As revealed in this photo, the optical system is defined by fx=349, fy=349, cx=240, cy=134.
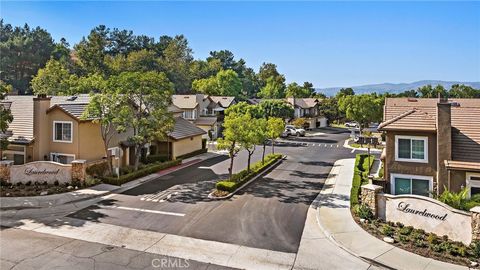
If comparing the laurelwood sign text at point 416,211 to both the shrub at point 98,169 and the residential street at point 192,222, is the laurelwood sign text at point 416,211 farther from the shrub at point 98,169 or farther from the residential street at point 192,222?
the shrub at point 98,169

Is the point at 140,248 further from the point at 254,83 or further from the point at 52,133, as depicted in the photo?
the point at 254,83

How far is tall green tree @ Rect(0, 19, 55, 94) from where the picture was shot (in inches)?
2574

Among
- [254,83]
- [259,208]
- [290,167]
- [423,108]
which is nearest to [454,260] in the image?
[259,208]

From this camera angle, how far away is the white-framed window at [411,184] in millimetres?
18844

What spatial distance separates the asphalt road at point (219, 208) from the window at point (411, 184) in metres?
4.75

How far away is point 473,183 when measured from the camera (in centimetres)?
1727

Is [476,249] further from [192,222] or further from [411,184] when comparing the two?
[192,222]

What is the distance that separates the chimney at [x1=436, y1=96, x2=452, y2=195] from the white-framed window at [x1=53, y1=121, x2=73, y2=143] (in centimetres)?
2398

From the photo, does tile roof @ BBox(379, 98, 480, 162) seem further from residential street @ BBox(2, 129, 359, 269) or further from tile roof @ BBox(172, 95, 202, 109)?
tile roof @ BBox(172, 95, 202, 109)

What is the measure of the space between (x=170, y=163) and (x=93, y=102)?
8822 mm

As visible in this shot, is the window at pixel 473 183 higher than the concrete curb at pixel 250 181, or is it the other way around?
the window at pixel 473 183

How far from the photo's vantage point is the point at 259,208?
1884 cm

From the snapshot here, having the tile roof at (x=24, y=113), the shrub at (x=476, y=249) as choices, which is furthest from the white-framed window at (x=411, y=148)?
the tile roof at (x=24, y=113)

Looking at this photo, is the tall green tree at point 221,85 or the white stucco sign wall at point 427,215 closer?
the white stucco sign wall at point 427,215
